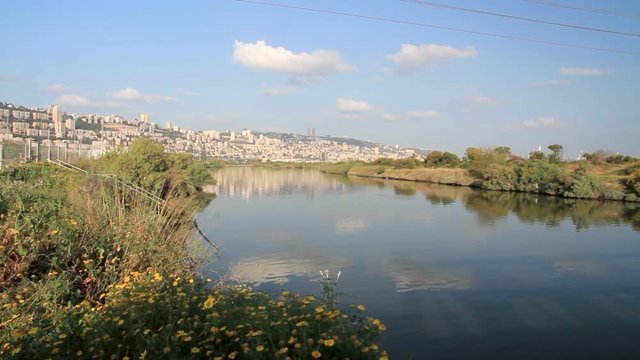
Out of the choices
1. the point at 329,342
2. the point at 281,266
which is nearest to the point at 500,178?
the point at 281,266

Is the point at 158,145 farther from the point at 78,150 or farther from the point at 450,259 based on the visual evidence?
the point at 450,259

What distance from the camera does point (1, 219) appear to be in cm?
→ 618

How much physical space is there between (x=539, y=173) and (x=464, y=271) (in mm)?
37389

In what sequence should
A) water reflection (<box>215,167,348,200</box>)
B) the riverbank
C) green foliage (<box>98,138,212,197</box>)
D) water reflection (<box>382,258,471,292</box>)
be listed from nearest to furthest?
water reflection (<box>382,258,471,292</box>) < green foliage (<box>98,138,212,197</box>) < the riverbank < water reflection (<box>215,167,348,200</box>)

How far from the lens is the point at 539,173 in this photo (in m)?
47.3

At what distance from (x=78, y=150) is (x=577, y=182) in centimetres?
3614

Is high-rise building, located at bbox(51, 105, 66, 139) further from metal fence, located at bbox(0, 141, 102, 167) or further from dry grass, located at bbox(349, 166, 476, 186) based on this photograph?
dry grass, located at bbox(349, 166, 476, 186)

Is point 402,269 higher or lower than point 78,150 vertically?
lower

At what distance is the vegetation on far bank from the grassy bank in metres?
40.5

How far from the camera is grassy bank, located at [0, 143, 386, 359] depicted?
3855 millimetres

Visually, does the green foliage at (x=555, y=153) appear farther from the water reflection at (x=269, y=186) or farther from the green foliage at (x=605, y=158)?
the water reflection at (x=269, y=186)

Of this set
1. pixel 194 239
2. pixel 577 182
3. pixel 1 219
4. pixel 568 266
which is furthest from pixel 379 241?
pixel 577 182

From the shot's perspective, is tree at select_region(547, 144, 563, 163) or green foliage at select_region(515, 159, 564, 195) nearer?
green foliage at select_region(515, 159, 564, 195)

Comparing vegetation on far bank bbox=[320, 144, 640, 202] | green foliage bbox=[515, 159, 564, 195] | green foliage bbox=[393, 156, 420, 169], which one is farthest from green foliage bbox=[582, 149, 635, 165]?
green foliage bbox=[393, 156, 420, 169]
